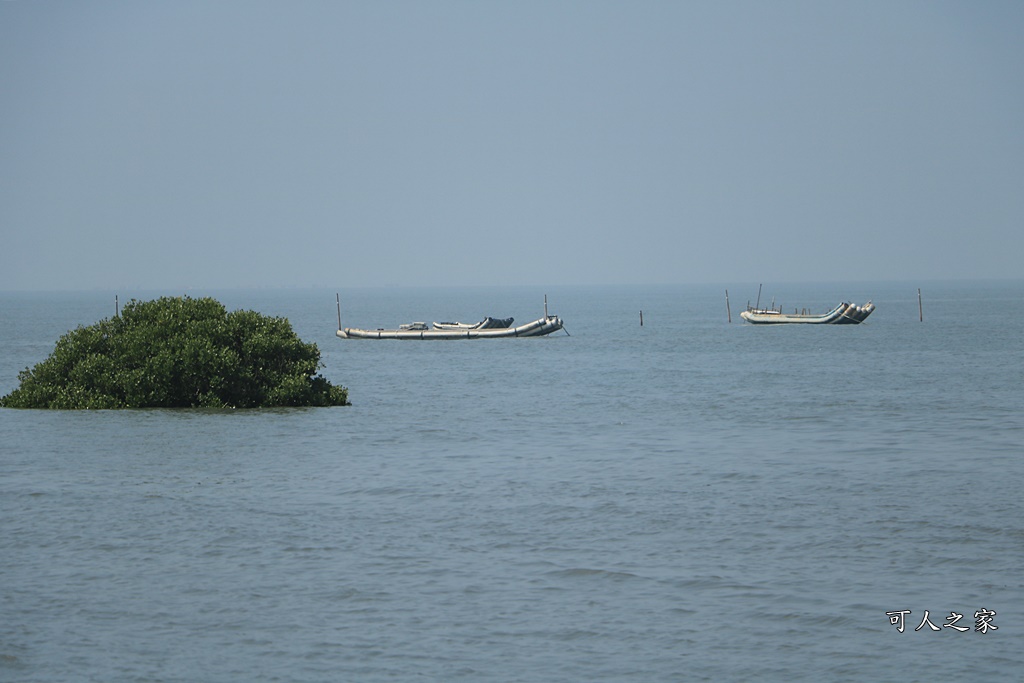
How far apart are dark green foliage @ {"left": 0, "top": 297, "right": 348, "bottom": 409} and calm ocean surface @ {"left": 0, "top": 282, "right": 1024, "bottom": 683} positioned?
1.40m

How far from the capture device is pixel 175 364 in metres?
42.1

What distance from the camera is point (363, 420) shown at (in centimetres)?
4259

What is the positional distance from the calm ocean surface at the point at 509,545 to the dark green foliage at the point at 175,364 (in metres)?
1.40

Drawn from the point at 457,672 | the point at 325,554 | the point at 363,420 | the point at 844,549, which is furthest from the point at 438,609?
the point at 363,420

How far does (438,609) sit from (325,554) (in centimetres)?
393

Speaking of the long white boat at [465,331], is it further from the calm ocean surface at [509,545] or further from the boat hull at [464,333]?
the calm ocean surface at [509,545]

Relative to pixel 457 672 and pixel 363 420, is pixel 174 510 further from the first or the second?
pixel 363 420

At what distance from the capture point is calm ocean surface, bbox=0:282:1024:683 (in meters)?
14.5

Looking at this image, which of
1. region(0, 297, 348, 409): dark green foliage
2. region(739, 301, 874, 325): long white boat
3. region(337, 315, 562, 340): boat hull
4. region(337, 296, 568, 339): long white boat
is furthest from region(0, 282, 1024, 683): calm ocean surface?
region(739, 301, 874, 325): long white boat

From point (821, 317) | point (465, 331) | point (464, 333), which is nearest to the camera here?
point (464, 333)

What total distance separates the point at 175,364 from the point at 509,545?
2474cm

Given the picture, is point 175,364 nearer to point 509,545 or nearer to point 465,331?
point 509,545

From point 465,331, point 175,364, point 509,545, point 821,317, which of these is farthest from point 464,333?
point 509,545

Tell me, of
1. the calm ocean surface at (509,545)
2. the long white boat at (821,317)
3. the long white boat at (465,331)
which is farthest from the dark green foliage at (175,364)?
the long white boat at (821,317)
